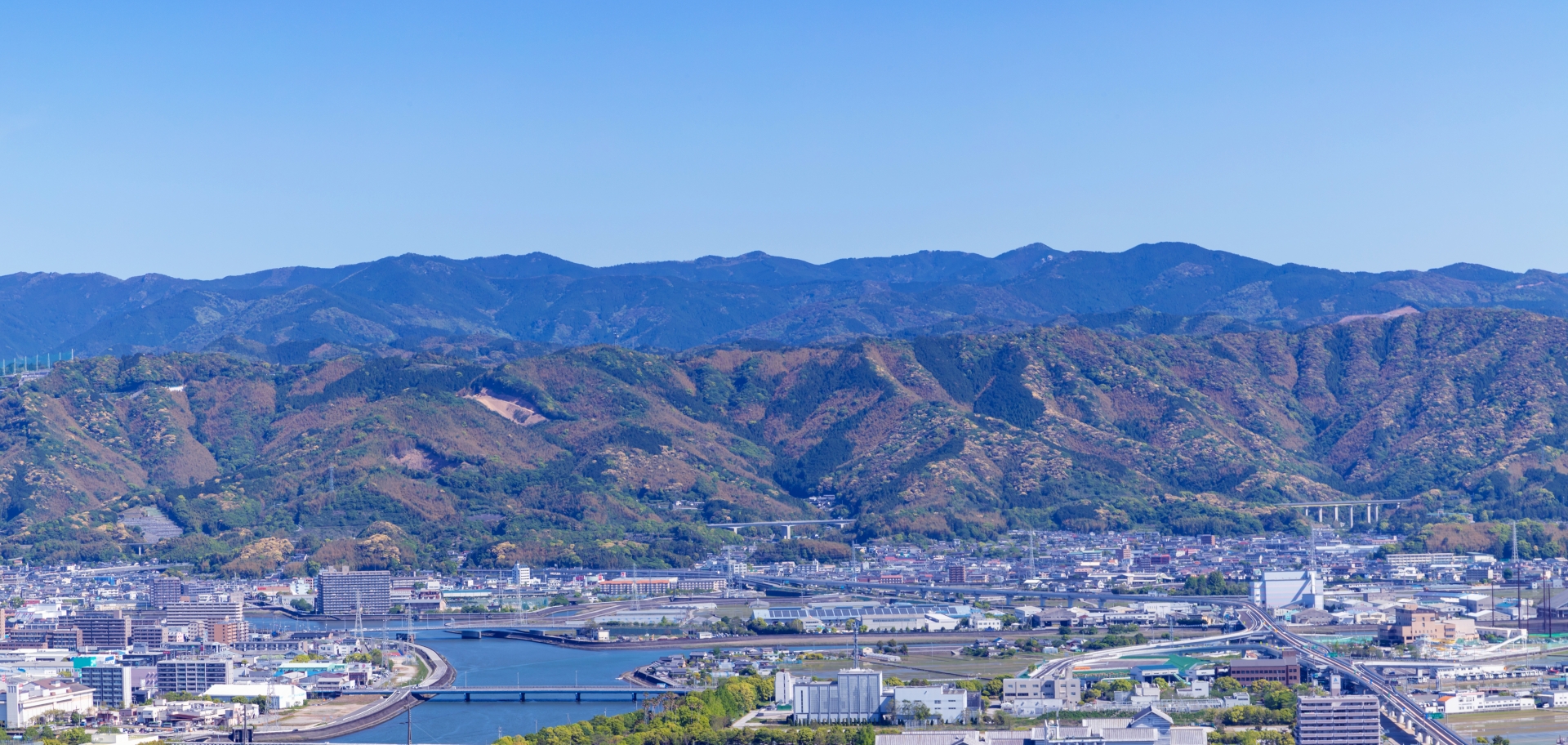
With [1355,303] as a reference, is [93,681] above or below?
below

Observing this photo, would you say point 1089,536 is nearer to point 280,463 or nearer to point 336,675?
point 280,463

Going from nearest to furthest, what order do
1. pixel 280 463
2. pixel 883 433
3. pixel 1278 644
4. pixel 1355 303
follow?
pixel 1278 644
pixel 280 463
pixel 883 433
pixel 1355 303

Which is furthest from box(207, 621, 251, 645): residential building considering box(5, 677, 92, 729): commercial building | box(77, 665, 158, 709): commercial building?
box(5, 677, 92, 729): commercial building

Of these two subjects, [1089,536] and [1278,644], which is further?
[1089,536]

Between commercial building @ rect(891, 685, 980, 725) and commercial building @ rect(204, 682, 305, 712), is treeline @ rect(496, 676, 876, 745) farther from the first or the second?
commercial building @ rect(204, 682, 305, 712)

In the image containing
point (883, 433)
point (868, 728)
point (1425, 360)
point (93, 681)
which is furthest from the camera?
point (1425, 360)

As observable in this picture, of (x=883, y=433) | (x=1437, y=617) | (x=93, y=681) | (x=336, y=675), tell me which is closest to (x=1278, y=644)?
(x=1437, y=617)
